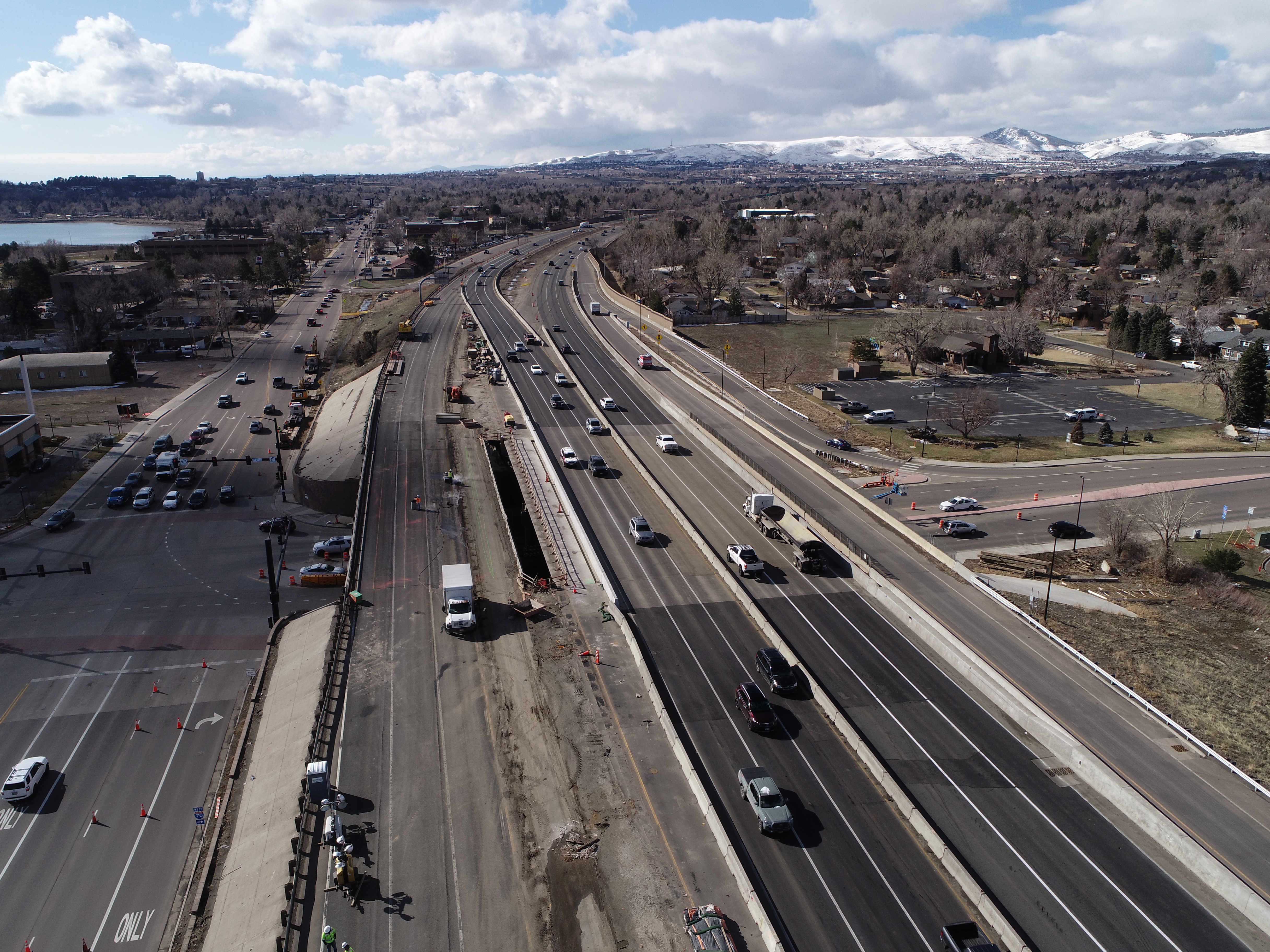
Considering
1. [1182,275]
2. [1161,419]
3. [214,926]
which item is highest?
[1182,275]

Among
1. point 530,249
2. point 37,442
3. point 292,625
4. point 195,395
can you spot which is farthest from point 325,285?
point 292,625

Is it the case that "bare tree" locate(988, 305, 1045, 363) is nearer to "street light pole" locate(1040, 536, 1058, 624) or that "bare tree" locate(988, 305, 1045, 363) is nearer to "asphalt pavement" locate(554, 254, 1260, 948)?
"street light pole" locate(1040, 536, 1058, 624)

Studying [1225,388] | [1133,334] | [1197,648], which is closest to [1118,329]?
[1133,334]

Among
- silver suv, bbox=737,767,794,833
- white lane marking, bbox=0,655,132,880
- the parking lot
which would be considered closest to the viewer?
silver suv, bbox=737,767,794,833

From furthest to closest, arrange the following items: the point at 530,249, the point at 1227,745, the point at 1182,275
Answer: the point at 530,249 < the point at 1182,275 < the point at 1227,745

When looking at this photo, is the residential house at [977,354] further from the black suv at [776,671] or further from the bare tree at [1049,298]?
the black suv at [776,671]

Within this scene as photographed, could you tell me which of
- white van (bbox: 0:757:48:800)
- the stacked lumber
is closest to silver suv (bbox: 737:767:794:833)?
the stacked lumber

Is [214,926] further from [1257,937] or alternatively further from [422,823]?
[1257,937]
